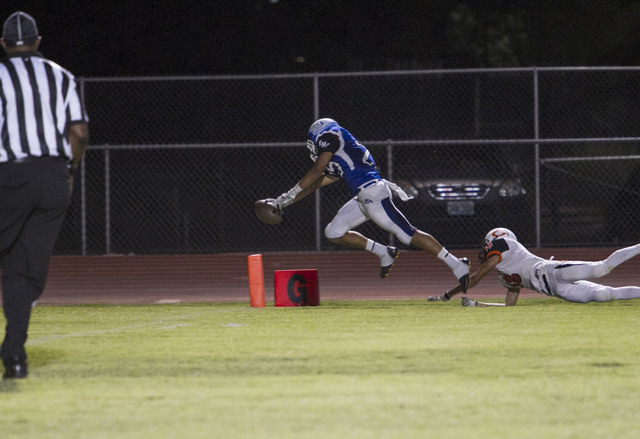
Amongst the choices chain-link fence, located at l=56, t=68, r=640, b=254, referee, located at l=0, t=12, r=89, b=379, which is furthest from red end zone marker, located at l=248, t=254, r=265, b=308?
chain-link fence, located at l=56, t=68, r=640, b=254

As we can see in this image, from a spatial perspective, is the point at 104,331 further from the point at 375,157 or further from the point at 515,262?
the point at 375,157

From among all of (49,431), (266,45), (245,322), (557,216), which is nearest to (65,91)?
(49,431)

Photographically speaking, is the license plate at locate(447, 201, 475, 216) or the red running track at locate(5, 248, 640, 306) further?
the license plate at locate(447, 201, 475, 216)

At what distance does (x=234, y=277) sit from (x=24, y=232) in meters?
8.62

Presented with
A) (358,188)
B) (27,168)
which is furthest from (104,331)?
(358,188)

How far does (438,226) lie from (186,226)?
415 centimetres

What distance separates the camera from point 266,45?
2427 centimetres

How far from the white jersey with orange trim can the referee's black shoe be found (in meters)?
4.85

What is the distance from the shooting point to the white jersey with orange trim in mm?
9180

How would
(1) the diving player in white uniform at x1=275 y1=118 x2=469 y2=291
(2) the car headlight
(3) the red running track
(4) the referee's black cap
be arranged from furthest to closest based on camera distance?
(2) the car headlight
(3) the red running track
(1) the diving player in white uniform at x1=275 y1=118 x2=469 y2=291
(4) the referee's black cap

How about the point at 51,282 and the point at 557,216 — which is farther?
the point at 557,216

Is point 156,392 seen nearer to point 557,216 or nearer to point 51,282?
point 51,282

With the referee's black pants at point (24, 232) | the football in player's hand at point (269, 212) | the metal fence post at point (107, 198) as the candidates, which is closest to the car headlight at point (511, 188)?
the metal fence post at point (107, 198)

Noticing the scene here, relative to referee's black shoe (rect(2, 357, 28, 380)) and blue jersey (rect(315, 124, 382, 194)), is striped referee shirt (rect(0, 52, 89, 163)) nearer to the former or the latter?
referee's black shoe (rect(2, 357, 28, 380))
